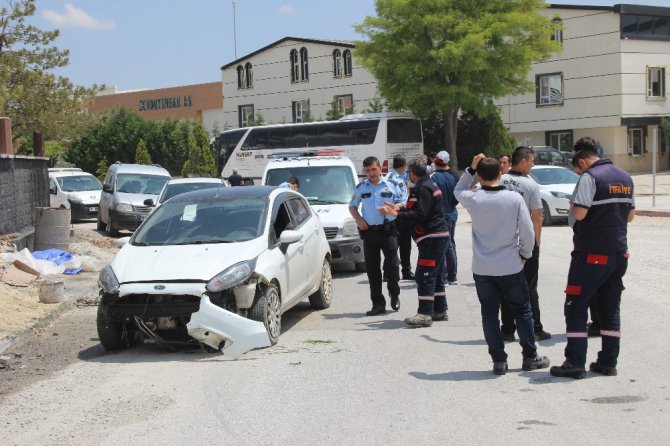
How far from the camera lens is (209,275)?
8086 mm

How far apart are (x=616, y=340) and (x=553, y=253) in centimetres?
979

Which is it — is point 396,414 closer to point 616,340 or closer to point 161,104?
point 616,340

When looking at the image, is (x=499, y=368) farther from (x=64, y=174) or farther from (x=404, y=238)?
(x=64, y=174)

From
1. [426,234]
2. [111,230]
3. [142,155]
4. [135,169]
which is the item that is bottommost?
[111,230]

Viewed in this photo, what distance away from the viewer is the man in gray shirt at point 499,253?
278 inches

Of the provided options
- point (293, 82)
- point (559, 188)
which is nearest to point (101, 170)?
point (293, 82)

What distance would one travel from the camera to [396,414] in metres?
6.05

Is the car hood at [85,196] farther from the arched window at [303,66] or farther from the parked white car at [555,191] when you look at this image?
the arched window at [303,66]

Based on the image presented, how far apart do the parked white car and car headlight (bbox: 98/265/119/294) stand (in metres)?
15.8

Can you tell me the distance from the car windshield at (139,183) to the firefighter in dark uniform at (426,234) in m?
15.7

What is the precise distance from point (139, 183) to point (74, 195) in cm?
406

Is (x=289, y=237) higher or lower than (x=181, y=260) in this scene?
higher

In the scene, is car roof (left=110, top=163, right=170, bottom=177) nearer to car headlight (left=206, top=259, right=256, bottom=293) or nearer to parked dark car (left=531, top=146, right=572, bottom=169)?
car headlight (left=206, top=259, right=256, bottom=293)

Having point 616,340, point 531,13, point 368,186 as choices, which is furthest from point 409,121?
point 616,340
